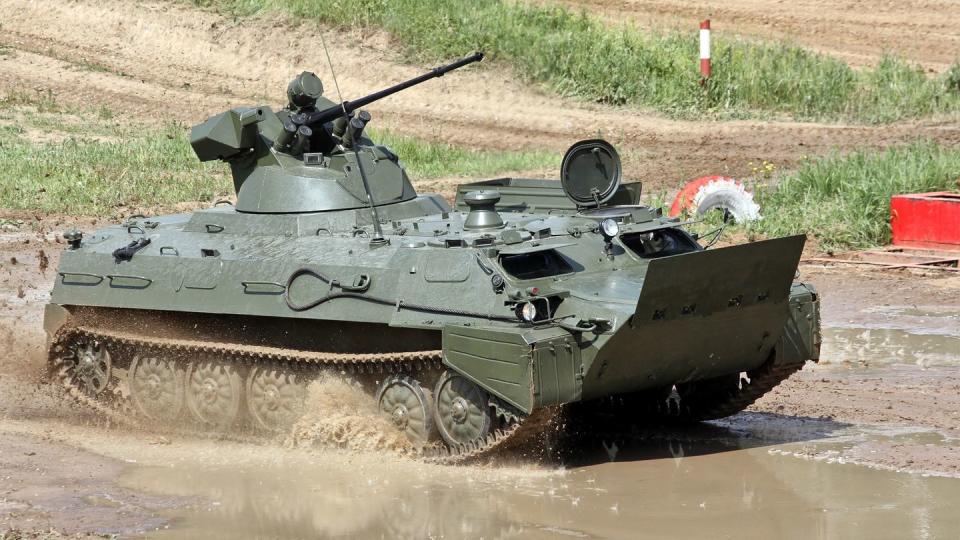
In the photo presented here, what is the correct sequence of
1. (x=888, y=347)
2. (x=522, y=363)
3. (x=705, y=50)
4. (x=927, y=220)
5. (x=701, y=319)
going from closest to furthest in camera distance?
(x=522, y=363) < (x=701, y=319) < (x=888, y=347) < (x=927, y=220) < (x=705, y=50)

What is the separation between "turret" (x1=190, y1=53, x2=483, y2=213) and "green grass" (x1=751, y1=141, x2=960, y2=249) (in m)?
6.48

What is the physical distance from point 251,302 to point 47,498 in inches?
79.2

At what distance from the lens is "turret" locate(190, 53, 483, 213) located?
1166 centimetres

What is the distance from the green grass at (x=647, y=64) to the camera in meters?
23.1

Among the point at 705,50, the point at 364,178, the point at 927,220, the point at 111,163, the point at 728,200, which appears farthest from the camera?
the point at 705,50

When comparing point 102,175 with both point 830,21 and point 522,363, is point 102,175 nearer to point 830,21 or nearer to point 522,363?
point 522,363

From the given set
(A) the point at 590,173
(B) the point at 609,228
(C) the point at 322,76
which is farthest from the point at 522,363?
(C) the point at 322,76

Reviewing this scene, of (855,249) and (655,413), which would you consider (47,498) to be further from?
(855,249)

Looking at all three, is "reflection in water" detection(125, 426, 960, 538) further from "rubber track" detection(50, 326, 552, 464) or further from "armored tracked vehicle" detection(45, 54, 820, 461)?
"armored tracked vehicle" detection(45, 54, 820, 461)

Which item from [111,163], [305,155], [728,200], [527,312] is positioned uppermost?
[305,155]

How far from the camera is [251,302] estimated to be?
11.0m

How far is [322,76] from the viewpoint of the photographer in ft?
82.6

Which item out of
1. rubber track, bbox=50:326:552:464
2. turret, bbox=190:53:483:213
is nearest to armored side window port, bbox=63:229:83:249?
rubber track, bbox=50:326:552:464

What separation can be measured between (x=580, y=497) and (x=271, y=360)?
2.67 metres
